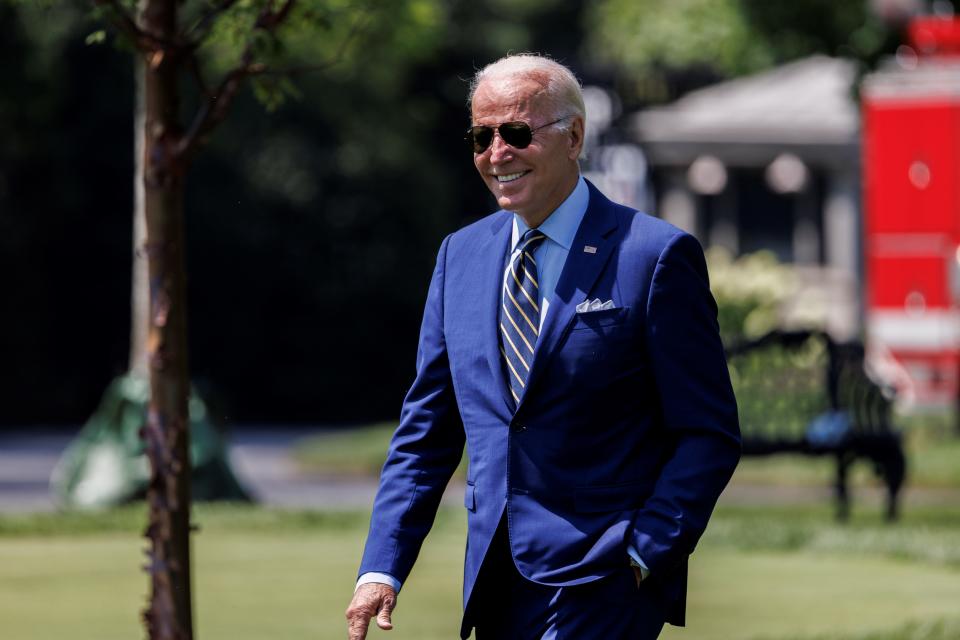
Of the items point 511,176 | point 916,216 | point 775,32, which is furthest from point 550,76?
point 775,32

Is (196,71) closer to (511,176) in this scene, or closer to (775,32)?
(511,176)

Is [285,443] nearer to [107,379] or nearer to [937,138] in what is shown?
[107,379]

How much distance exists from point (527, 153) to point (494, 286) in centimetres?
31

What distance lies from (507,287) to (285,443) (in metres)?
22.7

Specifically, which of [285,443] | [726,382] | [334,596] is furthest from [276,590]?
[285,443]

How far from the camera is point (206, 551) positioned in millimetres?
12211

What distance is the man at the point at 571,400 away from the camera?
395 centimetres

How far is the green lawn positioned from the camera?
898 centimetres

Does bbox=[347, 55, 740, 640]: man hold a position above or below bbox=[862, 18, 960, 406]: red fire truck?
above

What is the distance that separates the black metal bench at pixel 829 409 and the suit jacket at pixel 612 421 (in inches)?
383

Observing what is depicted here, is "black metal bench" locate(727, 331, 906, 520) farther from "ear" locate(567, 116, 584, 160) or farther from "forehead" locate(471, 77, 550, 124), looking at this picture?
"forehead" locate(471, 77, 550, 124)

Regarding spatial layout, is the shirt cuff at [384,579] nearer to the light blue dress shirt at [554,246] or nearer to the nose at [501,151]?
the light blue dress shirt at [554,246]

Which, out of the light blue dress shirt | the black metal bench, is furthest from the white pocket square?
the black metal bench

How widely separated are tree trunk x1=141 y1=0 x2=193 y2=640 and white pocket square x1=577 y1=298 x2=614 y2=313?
2.16m
